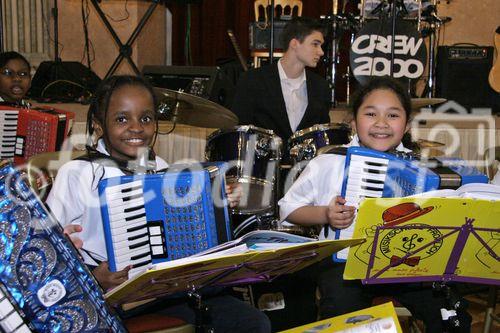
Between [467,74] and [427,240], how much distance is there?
4.09 metres

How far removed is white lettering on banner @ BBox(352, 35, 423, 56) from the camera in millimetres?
4949

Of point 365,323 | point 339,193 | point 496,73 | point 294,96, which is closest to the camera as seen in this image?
point 365,323

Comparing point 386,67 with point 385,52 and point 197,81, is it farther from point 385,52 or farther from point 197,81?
point 197,81

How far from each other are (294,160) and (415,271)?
1.41 m

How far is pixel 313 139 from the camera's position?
331cm

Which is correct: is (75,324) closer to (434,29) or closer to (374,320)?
(374,320)

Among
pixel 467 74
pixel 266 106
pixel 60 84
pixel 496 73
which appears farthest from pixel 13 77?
pixel 496 73

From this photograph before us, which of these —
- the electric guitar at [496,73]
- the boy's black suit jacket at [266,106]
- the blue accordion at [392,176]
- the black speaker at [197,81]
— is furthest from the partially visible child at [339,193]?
the electric guitar at [496,73]

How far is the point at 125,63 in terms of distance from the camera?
7.14m

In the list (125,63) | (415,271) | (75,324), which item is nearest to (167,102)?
(415,271)

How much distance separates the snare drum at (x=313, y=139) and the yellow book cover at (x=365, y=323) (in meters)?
1.44

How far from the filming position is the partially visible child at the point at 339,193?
2395 mm

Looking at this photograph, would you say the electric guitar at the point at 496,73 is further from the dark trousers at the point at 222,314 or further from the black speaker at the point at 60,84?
the dark trousers at the point at 222,314

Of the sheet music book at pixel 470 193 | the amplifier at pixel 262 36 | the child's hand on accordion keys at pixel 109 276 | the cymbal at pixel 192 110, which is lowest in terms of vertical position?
the child's hand on accordion keys at pixel 109 276
